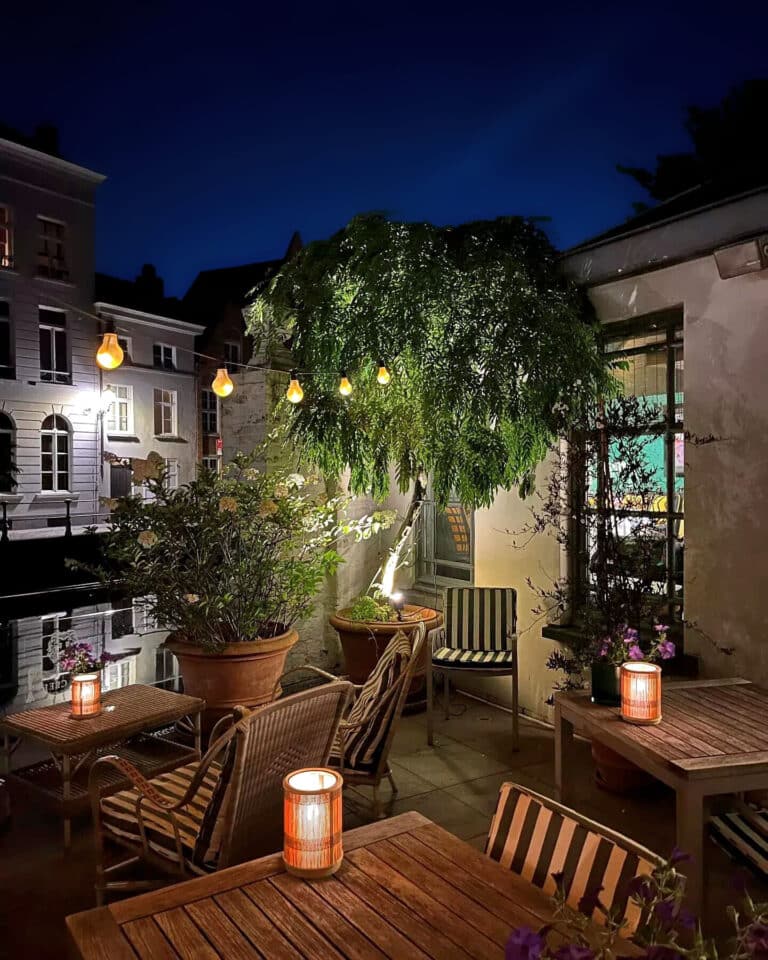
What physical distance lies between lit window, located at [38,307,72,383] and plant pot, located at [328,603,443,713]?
15.9 m

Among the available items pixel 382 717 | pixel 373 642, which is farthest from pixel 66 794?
pixel 373 642

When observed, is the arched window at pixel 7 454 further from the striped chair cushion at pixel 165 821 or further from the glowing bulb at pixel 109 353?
the striped chair cushion at pixel 165 821

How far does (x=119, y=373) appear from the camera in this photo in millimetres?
20766

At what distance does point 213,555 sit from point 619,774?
8.79 feet

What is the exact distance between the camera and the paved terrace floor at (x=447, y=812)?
3.00m

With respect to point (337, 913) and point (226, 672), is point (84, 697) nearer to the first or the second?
point (226, 672)

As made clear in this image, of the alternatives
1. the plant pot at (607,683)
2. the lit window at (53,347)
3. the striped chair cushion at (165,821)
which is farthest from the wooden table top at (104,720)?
the lit window at (53,347)

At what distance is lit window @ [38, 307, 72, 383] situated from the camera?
18.8m

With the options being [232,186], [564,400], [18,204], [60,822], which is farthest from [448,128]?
[232,186]

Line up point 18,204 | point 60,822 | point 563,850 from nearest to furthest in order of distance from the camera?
point 563,850 → point 60,822 → point 18,204

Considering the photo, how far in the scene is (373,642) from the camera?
540 centimetres

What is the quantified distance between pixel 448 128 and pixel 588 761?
11103 mm

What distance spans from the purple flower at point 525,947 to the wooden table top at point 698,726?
5.83 ft

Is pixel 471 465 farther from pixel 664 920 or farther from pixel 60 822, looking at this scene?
pixel 664 920
